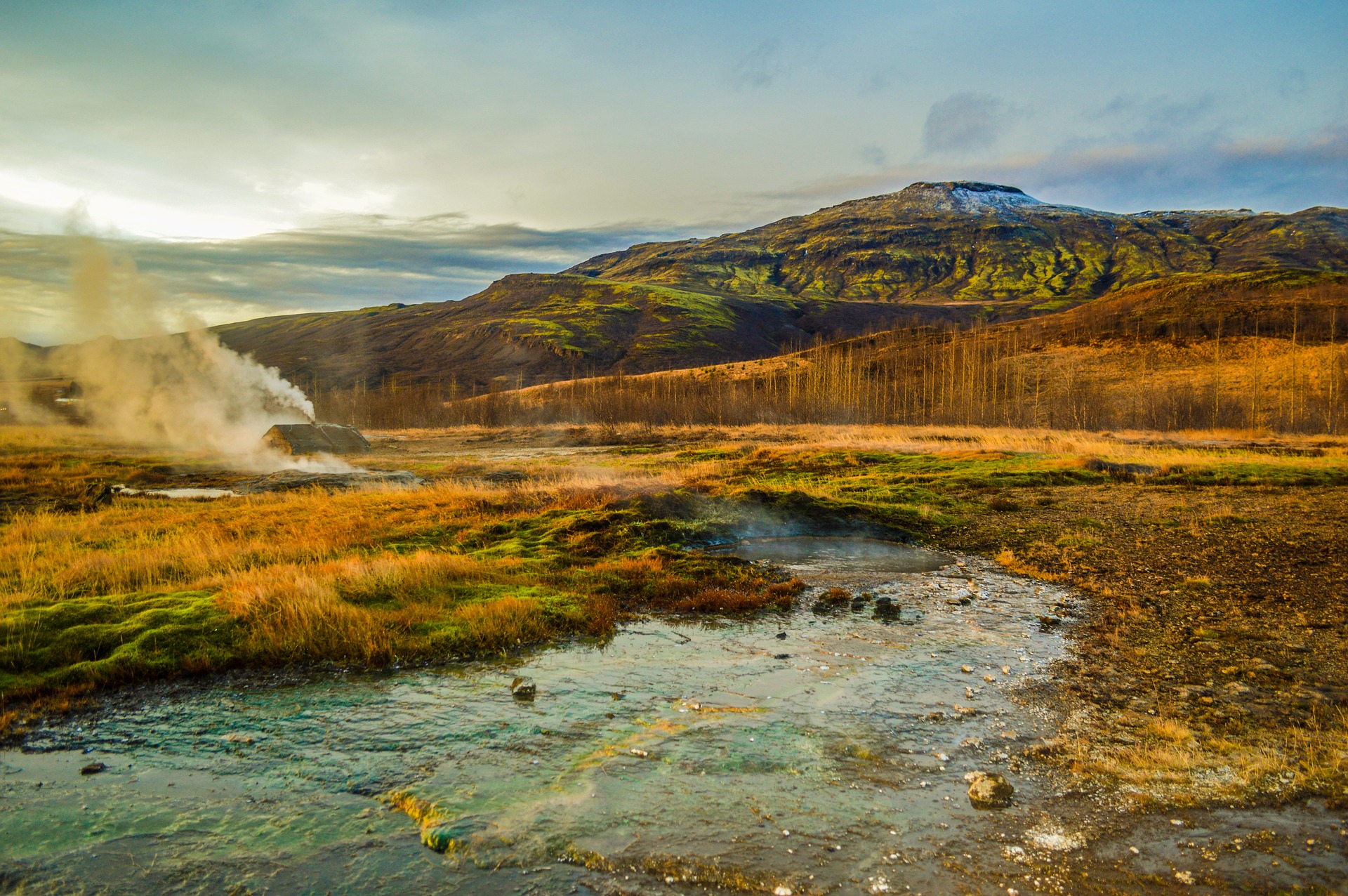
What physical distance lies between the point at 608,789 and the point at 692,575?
860cm

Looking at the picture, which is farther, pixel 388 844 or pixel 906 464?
pixel 906 464

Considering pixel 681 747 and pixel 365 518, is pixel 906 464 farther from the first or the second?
pixel 681 747

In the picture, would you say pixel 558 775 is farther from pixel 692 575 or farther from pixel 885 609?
pixel 692 575

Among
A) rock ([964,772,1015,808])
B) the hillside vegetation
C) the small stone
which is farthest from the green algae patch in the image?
the hillside vegetation

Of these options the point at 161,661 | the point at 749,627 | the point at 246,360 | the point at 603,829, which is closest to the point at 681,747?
Result: the point at 603,829

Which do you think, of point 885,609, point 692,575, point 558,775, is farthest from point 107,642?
point 885,609

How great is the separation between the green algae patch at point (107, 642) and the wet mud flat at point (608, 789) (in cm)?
54

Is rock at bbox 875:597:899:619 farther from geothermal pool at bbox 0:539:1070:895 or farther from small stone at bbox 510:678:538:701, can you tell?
small stone at bbox 510:678:538:701

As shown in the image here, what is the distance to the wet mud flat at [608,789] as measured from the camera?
5.68 meters

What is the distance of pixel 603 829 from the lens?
629 cm

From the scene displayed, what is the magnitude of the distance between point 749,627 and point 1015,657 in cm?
405

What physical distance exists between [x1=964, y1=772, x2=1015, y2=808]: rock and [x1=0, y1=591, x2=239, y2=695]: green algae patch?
31.9 feet

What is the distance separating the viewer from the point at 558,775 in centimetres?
728

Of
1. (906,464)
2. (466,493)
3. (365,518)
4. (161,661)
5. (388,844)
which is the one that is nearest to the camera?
(388,844)
